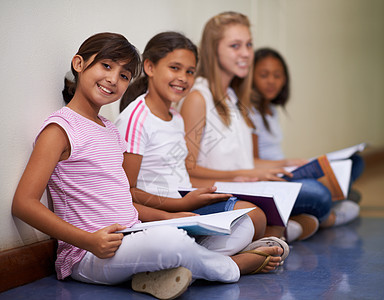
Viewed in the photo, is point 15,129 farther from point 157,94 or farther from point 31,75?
point 157,94

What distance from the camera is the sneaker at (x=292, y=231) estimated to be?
5.47 feet

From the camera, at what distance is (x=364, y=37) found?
4645mm

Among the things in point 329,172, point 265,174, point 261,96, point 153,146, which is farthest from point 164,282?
point 261,96

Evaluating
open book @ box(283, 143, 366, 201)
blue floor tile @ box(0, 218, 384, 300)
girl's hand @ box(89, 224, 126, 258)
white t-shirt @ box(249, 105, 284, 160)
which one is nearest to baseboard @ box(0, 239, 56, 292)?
blue floor tile @ box(0, 218, 384, 300)

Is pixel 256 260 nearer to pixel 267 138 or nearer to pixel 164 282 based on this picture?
pixel 164 282

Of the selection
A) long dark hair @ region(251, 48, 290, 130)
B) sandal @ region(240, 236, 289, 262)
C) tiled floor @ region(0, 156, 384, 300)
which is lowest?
tiled floor @ region(0, 156, 384, 300)

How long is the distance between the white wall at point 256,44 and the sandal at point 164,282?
316mm

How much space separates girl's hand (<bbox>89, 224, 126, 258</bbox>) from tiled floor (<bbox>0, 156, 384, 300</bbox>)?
0.35 feet

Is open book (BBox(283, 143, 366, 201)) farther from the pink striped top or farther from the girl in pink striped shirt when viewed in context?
the pink striped top

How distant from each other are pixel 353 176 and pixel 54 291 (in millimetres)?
1449

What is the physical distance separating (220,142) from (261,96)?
1.82 feet

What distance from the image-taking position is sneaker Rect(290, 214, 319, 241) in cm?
173

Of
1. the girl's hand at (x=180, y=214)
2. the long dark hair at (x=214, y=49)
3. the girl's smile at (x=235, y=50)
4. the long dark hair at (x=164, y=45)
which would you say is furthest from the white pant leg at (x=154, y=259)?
the girl's smile at (x=235, y=50)

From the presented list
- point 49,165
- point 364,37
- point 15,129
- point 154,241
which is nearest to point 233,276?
point 154,241
